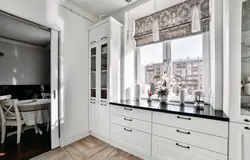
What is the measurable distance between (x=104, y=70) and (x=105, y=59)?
0.75 feet

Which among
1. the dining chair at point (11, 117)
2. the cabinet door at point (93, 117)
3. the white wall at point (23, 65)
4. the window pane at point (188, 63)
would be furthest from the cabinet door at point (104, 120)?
the dining chair at point (11, 117)

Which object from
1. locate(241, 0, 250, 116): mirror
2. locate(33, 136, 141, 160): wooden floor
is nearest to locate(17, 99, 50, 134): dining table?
locate(33, 136, 141, 160): wooden floor

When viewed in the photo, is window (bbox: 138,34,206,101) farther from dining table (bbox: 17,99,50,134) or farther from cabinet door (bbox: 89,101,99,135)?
dining table (bbox: 17,99,50,134)

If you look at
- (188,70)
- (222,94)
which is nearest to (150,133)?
(222,94)

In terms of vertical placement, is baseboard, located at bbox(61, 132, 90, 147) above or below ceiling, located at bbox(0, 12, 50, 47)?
below

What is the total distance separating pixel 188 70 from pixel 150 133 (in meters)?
1.27

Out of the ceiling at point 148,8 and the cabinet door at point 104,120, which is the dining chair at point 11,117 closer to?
the cabinet door at point 104,120

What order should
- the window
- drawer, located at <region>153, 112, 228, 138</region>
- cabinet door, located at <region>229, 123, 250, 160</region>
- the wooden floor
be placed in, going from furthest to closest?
the window
the wooden floor
drawer, located at <region>153, 112, 228, 138</region>
cabinet door, located at <region>229, 123, 250, 160</region>

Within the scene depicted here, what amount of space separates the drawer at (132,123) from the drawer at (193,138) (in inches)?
5.0

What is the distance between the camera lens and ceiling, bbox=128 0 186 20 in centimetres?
225

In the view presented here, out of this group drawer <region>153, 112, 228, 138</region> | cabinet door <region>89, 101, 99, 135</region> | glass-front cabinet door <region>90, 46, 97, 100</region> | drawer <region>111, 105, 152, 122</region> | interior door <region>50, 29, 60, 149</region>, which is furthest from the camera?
glass-front cabinet door <region>90, 46, 97, 100</region>

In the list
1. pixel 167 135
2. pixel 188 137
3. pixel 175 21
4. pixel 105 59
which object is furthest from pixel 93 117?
pixel 175 21

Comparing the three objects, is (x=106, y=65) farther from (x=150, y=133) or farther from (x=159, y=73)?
(x=150, y=133)

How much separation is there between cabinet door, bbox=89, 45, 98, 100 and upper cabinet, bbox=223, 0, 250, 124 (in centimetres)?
224
